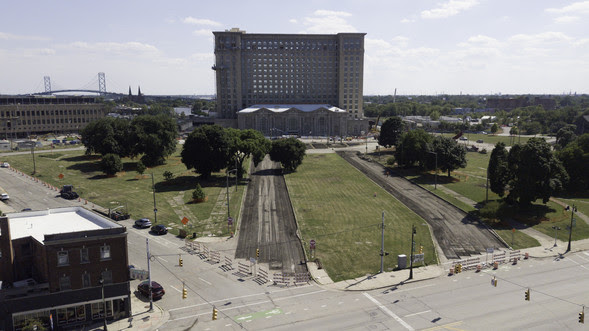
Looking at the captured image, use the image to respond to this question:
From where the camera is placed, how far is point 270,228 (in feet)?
215

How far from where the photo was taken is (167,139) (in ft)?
382

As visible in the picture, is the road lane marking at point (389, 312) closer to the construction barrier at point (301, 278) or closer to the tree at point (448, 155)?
the construction barrier at point (301, 278)

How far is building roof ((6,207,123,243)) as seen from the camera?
138ft

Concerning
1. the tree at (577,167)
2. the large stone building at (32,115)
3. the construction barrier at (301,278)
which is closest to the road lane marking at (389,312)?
the construction barrier at (301,278)

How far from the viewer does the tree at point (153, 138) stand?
4318 inches

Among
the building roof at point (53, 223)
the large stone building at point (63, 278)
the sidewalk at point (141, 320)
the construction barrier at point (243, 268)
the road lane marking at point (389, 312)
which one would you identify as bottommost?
the sidewalk at point (141, 320)

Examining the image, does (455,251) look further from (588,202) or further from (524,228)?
(588,202)

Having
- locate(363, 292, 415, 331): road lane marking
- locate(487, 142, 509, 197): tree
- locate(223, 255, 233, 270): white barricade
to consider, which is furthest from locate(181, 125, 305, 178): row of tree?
locate(363, 292, 415, 331): road lane marking

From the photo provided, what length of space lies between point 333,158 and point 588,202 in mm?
71023

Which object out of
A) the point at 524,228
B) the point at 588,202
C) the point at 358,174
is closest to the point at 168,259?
the point at 524,228

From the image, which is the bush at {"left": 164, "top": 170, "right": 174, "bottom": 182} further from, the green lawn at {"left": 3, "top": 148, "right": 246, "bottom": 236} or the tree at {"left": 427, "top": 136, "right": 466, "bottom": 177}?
the tree at {"left": 427, "top": 136, "right": 466, "bottom": 177}

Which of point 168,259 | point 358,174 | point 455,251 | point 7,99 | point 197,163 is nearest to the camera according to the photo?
point 168,259

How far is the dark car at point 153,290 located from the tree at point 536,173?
59.4 metres

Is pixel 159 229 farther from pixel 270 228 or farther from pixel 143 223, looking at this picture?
pixel 270 228
